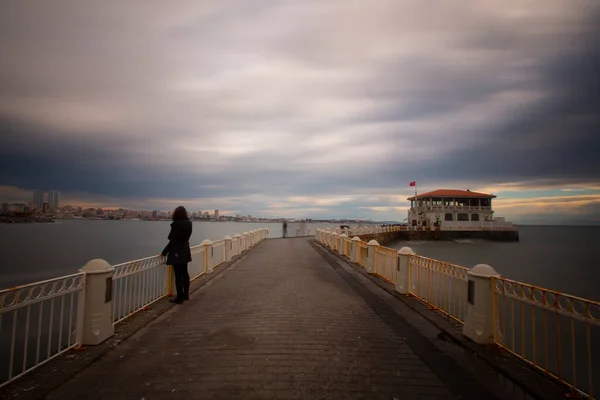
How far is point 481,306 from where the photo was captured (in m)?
4.96

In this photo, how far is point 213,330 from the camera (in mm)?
5512

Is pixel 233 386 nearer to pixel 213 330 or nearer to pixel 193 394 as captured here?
pixel 193 394

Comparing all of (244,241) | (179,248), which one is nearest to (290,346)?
(179,248)

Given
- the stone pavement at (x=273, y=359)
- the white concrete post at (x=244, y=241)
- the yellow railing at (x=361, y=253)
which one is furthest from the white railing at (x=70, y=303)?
the yellow railing at (x=361, y=253)

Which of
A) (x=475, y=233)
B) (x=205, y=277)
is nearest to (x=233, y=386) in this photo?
(x=205, y=277)

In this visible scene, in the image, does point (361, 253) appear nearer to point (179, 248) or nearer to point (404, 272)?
point (404, 272)

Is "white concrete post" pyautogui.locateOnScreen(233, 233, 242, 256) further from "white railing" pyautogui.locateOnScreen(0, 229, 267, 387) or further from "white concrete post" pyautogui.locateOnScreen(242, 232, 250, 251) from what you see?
"white concrete post" pyautogui.locateOnScreen(242, 232, 250, 251)

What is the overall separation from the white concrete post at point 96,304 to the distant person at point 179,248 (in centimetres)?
196

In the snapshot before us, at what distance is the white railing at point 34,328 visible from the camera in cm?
366

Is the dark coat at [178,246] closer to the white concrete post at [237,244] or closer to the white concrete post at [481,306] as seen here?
the white concrete post at [481,306]

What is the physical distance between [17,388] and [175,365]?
5.36 ft

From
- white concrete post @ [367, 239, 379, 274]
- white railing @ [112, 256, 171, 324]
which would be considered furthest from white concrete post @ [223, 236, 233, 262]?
white concrete post @ [367, 239, 379, 274]

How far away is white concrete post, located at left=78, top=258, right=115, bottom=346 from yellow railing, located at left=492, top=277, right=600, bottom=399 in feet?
18.8

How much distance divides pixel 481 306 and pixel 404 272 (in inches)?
128
